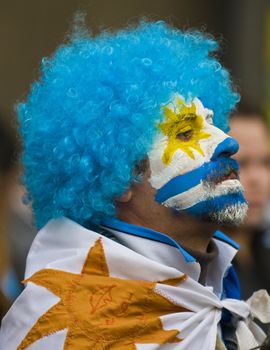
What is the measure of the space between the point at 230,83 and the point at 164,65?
1.25ft

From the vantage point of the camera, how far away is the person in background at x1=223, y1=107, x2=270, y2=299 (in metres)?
4.77

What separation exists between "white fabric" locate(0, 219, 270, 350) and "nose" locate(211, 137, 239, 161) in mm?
420

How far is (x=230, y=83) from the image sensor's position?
3662 mm

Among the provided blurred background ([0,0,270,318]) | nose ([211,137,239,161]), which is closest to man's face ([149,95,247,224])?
nose ([211,137,239,161])

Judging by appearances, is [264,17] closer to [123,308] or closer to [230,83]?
[230,83]

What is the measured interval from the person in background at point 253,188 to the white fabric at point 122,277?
144 centimetres

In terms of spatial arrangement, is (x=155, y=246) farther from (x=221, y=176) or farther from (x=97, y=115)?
(x=97, y=115)

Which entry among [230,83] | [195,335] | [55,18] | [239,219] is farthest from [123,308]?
[55,18]

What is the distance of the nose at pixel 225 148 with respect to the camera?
129 inches

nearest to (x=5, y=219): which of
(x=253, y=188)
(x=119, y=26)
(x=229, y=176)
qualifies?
(x=253, y=188)

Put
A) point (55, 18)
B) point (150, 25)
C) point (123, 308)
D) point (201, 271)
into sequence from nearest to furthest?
point (123, 308) < point (201, 271) < point (150, 25) < point (55, 18)

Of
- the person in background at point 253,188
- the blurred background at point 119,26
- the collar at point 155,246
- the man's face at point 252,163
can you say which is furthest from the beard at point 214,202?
the blurred background at point 119,26

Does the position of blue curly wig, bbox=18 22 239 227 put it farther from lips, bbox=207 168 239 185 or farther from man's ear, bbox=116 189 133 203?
lips, bbox=207 168 239 185

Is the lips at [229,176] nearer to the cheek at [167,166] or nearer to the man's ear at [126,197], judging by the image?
the cheek at [167,166]
